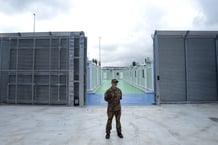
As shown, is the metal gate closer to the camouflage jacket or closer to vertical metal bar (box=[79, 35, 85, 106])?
vertical metal bar (box=[79, 35, 85, 106])

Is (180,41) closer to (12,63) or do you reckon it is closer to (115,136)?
(115,136)

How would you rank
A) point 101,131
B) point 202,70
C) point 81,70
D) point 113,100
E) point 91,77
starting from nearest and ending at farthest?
point 113,100
point 101,131
point 81,70
point 202,70
point 91,77

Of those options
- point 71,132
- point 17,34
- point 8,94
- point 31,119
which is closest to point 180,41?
point 71,132

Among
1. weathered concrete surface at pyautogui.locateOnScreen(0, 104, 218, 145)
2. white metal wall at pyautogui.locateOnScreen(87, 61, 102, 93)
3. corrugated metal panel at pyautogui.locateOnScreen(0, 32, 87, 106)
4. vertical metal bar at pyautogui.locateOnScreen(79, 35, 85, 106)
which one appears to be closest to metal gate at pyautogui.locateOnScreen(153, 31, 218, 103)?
weathered concrete surface at pyautogui.locateOnScreen(0, 104, 218, 145)

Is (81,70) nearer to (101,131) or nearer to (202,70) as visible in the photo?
(101,131)

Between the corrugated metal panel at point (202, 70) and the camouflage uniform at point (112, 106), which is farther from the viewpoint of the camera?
the corrugated metal panel at point (202, 70)

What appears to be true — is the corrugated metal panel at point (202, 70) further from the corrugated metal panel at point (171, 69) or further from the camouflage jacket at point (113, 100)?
the camouflage jacket at point (113, 100)

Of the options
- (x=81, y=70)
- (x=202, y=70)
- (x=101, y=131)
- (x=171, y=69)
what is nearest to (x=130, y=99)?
(x=171, y=69)

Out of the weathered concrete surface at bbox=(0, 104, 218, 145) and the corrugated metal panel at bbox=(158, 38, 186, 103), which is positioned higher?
the corrugated metal panel at bbox=(158, 38, 186, 103)

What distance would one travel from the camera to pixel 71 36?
7426 millimetres

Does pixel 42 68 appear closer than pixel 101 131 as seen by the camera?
No

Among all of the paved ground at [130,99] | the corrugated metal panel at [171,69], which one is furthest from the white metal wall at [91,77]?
the corrugated metal panel at [171,69]

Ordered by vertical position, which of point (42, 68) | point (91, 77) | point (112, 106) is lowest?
point (112, 106)

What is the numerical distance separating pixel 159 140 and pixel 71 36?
5.95 metres
